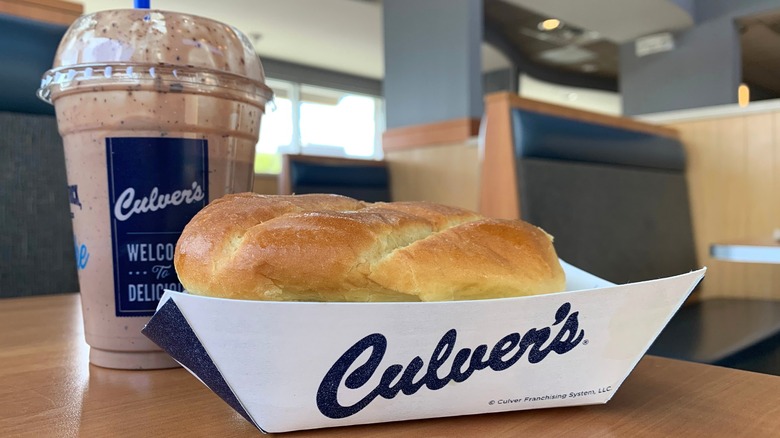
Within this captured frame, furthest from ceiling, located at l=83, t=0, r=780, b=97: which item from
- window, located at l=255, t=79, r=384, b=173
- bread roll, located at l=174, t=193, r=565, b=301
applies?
bread roll, located at l=174, t=193, r=565, b=301

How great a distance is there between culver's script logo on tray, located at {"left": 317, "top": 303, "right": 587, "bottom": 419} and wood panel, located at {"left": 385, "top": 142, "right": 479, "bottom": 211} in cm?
322

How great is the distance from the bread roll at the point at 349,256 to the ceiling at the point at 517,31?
18.5 feet

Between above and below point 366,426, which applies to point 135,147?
above

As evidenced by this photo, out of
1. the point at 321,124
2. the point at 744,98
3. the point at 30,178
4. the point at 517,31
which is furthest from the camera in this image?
the point at 321,124

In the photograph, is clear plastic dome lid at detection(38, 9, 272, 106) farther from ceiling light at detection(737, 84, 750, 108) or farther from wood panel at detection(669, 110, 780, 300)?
ceiling light at detection(737, 84, 750, 108)

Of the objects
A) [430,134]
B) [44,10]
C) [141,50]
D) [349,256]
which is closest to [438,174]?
[430,134]

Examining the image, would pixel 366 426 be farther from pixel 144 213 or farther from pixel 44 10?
pixel 44 10

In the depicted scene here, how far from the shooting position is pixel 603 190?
219 centimetres

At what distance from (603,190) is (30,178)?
1797 mm

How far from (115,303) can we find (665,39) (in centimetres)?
685

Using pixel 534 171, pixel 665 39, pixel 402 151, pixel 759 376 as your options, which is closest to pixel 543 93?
pixel 665 39

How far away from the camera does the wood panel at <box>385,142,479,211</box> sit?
3.77 meters

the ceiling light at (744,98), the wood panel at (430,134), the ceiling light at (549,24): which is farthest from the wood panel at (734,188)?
the ceiling light at (549,24)

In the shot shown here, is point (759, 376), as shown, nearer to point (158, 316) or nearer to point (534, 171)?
point (158, 316)
